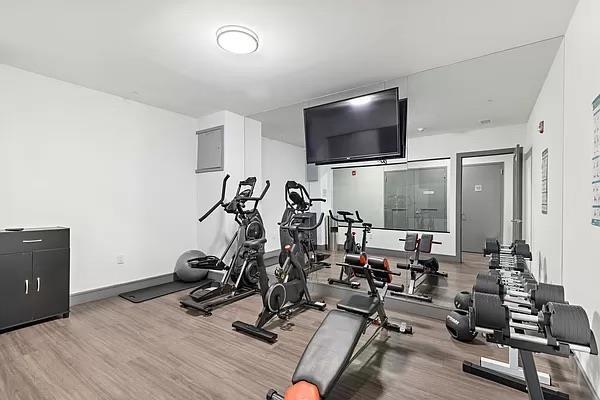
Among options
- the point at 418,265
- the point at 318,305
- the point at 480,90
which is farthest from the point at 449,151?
the point at 318,305

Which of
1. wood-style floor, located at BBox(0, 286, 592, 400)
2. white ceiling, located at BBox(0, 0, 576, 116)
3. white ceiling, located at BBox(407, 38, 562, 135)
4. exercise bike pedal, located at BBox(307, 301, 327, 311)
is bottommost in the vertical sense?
wood-style floor, located at BBox(0, 286, 592, 400)

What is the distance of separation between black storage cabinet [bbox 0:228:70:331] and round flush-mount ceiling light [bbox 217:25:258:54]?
2.88 metres

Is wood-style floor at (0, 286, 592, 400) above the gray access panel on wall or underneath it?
underneath

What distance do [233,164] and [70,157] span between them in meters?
2.25

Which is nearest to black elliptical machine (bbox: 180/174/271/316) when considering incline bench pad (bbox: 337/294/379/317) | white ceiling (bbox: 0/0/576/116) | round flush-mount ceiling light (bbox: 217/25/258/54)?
incline bench pad (bbox: 337/294/379/317)

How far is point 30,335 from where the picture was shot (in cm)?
284

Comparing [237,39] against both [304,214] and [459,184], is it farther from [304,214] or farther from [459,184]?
[459,184]

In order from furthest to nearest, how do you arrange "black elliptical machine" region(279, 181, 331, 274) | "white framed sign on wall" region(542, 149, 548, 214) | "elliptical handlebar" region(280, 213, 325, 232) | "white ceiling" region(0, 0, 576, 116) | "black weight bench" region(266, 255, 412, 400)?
"black elliptical machine" region(279, 181, 331, 274), "elliptical handlebar" region(280, 213, 325, 232), "white framed sign on wall" region(542, 149, 548, 214), "white ceiling" region(0, 0, 576, 116), "black weight bench" region(266, 255, 412, 400)

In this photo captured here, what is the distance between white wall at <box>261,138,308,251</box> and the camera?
465 centimetres

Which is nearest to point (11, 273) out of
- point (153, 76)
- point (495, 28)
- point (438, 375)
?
point (153, 76)

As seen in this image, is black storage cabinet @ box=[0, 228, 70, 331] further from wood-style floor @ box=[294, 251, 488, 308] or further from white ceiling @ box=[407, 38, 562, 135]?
white ceiling @ box=[407, 38, 562, 135]

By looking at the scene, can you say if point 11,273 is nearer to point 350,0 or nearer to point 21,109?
point 21,109

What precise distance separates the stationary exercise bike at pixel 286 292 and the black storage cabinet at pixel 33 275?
7.10ft

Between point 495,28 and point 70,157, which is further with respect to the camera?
point 70,157
